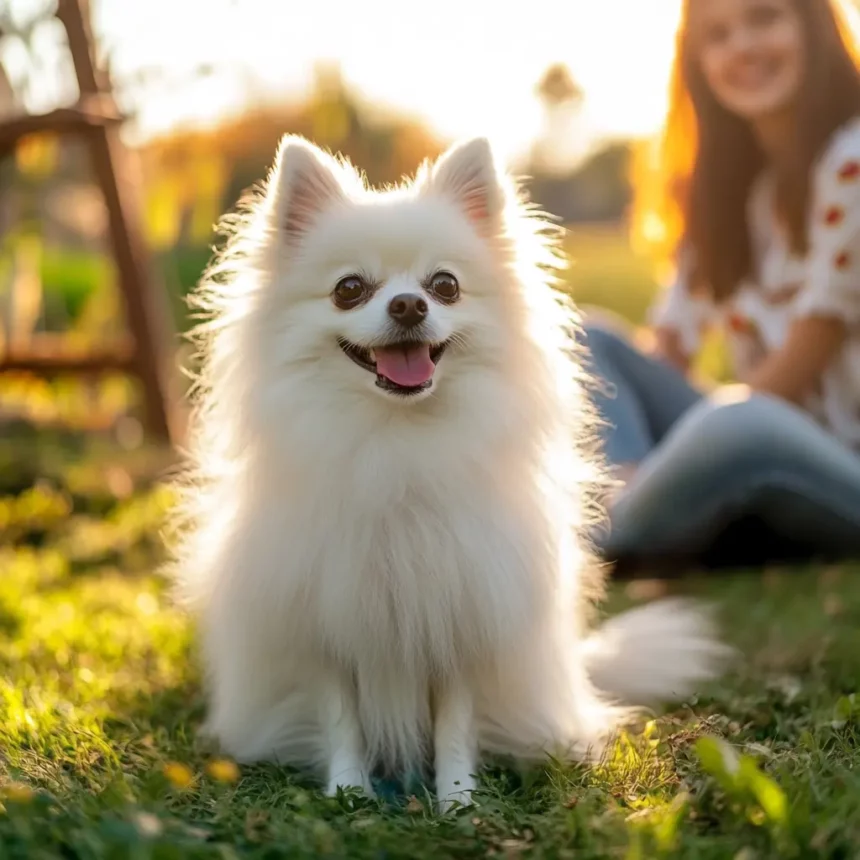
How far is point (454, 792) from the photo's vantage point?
199cm

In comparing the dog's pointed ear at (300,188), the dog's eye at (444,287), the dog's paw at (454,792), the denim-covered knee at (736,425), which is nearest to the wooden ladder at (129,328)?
the denim-covered knee at (736,425)

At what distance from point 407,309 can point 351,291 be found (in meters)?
0.18

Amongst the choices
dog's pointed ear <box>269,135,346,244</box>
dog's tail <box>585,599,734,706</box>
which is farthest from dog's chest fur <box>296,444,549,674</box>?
dog's tail <box>585,599,734,706</box>

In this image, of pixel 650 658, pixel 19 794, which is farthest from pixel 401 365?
pixel 650 658

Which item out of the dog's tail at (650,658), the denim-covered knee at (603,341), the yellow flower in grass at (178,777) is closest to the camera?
the yellow flower in grass at (178,777)

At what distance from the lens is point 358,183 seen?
2420mm

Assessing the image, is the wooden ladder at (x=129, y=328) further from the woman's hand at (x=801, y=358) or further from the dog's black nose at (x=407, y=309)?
the dog's black nose at (x=407, y=309)

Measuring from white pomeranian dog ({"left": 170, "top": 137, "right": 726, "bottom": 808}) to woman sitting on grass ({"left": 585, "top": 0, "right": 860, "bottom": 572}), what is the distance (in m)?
1.51

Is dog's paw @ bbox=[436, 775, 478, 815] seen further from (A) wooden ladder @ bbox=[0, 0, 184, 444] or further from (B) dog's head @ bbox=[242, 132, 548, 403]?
(A) wooden ladder @ bbox=[0, 0, 184, 444]

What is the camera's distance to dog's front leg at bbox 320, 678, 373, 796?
2129 millimetres

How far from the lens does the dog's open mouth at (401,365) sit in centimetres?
211

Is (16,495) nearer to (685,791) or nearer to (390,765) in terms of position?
(390,765)

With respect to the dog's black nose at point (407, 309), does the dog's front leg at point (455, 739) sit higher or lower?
lower

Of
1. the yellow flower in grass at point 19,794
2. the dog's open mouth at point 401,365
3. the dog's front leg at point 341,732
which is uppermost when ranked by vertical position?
the dog's open mouth at point 401,365
